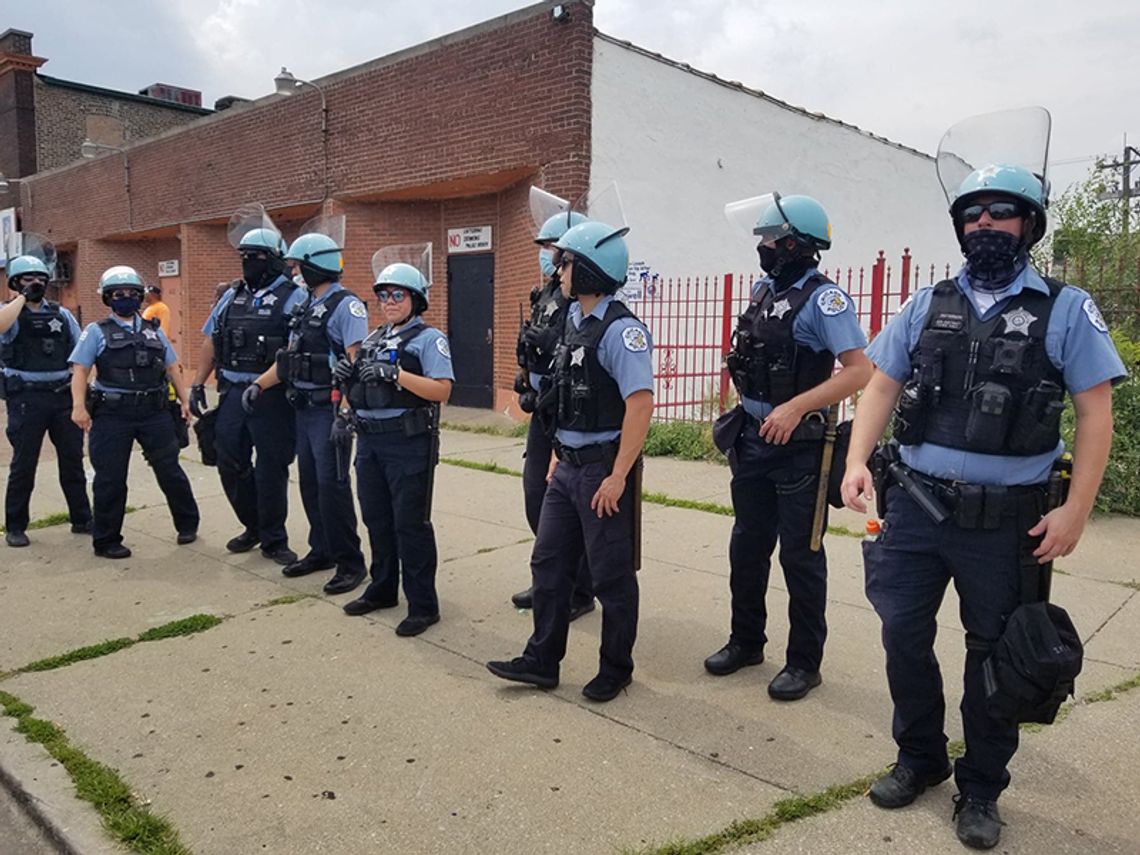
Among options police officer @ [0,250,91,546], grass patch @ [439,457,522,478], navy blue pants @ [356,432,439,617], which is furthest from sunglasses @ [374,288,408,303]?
grass patch @ [439,457,522,478]

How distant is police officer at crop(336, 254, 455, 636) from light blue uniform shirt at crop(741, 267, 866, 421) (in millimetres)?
1715

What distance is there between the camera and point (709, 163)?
Result: 12.6m

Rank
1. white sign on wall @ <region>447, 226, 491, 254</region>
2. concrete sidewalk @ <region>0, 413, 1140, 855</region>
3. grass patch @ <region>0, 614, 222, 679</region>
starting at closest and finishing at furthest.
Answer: concrete sidewalk @ <region>0, 413, 1140, 855</region> → grass patch @ <region>0, 614, 222, 679</region> → white sign on wall @ <region>447, 226, 491, 254</region>

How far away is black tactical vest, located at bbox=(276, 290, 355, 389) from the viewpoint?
16.9 ft

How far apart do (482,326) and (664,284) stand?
292cm

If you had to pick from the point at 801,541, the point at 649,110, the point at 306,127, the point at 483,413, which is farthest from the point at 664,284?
the point at 801,541

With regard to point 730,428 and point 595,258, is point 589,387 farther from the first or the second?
point 730,428

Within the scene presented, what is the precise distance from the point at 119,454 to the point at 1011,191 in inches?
215

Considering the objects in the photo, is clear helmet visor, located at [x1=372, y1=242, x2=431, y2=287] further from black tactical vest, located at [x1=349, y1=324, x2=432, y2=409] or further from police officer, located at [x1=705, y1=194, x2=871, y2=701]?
police officer, located at [x1=705, y1=194, x2=871, y2=701]

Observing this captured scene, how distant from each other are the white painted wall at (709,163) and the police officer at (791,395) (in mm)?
6118

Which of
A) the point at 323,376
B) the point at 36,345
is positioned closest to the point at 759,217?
the point at 323,376

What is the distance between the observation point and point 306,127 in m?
14.8

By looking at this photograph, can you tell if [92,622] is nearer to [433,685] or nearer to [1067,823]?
[433,685]

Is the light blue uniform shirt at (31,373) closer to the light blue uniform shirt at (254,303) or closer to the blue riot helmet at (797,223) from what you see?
the light blue uniform shirt at (254,303)
